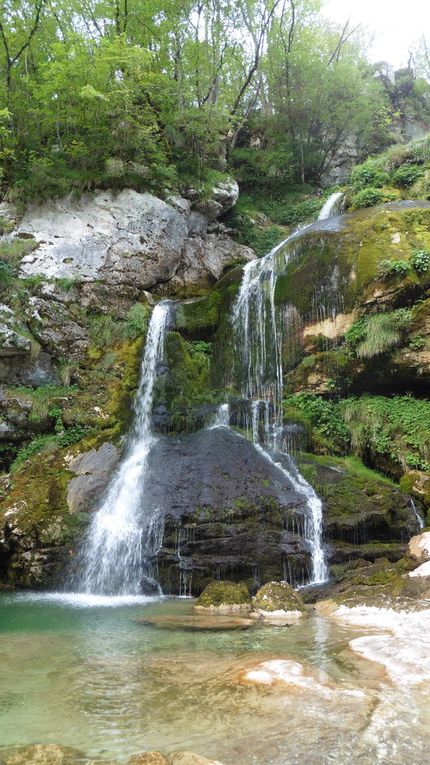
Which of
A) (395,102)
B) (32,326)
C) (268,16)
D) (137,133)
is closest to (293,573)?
(32,326)

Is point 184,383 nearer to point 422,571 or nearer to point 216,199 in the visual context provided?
point 422,571

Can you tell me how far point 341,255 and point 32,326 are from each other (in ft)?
27.7

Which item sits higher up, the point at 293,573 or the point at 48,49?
the point at 48,49

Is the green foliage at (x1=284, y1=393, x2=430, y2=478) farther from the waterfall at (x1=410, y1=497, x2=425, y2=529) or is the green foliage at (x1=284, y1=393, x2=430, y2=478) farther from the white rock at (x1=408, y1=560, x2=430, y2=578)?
the white rock at (x1=408, y1=560, x2=430, y2=578)

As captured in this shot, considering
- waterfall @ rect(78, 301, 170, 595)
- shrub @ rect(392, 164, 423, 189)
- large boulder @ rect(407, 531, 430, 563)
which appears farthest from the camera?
shrub @ rect(392, 164, 423, 189)

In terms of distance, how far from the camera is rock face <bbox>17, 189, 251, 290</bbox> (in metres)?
14.9

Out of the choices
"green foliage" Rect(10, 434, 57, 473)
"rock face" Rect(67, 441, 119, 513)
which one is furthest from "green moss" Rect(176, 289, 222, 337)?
"green foliage" Rect(10, 434, 57, 473)

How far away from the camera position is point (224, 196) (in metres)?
18.5

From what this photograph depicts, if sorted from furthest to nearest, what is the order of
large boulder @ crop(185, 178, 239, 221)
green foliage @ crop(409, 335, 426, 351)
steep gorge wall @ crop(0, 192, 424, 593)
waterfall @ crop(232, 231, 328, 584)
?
large boulder @ crop(185, 178, 239, 221) < waterfall @ crop(232, 231, 328, 584) < green foliage @ crop(409, 335, 426, 351) < steep gorge wall @ crop(0, 192, 424, 593)

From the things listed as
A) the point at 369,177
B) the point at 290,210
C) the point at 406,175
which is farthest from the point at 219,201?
the point at 406,175

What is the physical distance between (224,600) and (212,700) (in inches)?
134

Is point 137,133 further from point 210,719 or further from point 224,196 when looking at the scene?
point 210,719

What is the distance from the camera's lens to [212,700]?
345 cm

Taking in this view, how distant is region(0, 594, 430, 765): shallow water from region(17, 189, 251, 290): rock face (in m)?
11.6
